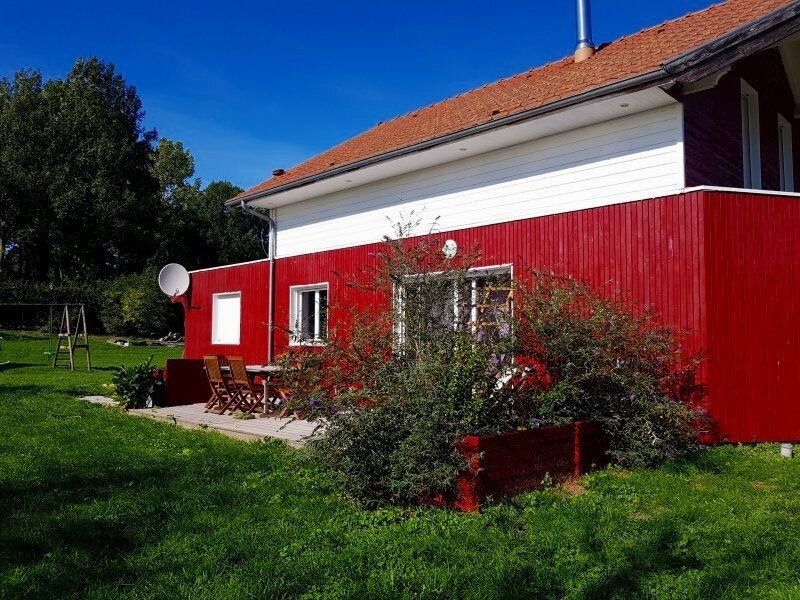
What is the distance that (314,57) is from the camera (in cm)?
1334

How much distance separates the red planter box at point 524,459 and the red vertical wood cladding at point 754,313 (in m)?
2.02

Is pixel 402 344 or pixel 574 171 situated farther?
pixel 574 171

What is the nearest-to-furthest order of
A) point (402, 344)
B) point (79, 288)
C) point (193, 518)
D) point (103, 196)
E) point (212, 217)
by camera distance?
point (193, 518)
point (402, 344)
point (79, 288)
point (103, 196)
point (212, 217)

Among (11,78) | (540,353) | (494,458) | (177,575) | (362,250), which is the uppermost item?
(11,78)

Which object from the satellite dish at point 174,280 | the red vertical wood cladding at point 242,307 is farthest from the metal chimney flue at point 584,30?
the satellite dish at point 174,280

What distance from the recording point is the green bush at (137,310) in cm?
2616

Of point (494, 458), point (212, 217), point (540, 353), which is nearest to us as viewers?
point (494, 458)

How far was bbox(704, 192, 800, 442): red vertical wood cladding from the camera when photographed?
6.95 metres

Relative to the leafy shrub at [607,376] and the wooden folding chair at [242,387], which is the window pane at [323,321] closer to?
the leafy shrub at [607,376]

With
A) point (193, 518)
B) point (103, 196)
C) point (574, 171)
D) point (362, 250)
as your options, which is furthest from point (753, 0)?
point (103, 196)

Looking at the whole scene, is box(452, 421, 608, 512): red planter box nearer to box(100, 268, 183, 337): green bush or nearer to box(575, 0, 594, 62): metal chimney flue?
box(575, 0, 594, 62): metal chimney flue

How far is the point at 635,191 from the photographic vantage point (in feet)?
27.2

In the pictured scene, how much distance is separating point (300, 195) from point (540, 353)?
Answer: 27.7ft

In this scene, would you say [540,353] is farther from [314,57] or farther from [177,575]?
[314,57]
